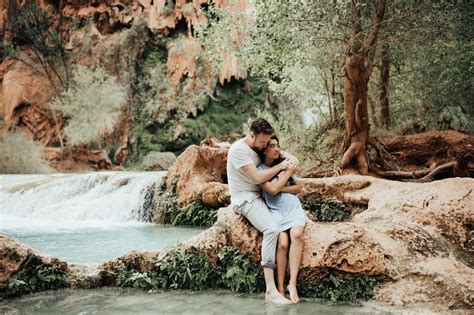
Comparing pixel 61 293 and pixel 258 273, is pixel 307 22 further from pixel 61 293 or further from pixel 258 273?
pixel 61 293

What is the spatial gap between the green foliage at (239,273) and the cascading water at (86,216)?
10.8ft

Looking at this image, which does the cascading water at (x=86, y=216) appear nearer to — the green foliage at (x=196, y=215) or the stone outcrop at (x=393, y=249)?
the green foliage at (x=196, y=215)

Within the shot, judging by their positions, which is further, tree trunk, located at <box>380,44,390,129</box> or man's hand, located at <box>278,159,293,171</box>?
tree trunk, located at <box>380,44,390,129</box>

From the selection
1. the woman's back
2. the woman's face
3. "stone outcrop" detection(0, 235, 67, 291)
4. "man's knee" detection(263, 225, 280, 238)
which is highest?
the woman's face

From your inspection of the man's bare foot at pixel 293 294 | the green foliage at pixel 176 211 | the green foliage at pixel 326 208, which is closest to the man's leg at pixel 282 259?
the man's bare foot at pixel 293 294

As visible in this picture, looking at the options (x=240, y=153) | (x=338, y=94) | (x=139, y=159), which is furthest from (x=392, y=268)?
(x=139, y=159)

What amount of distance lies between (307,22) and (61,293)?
24.7ft

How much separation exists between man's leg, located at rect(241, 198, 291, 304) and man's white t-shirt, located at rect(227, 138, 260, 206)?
11 centimetres

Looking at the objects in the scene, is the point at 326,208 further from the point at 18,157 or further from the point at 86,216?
the point at 18,157

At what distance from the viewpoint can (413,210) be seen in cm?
533

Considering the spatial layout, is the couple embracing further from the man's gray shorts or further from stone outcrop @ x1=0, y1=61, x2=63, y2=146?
stone outcrop @ x1=0, y1=61, x2=63, y2=146

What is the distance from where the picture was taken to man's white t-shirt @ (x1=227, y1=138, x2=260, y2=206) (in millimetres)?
4547

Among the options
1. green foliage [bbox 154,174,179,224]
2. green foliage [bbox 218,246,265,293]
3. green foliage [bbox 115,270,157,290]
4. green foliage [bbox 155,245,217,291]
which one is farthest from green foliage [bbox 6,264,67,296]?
green foliage [bbox 154,174,179,224]

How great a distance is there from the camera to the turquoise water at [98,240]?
767 centimetres
